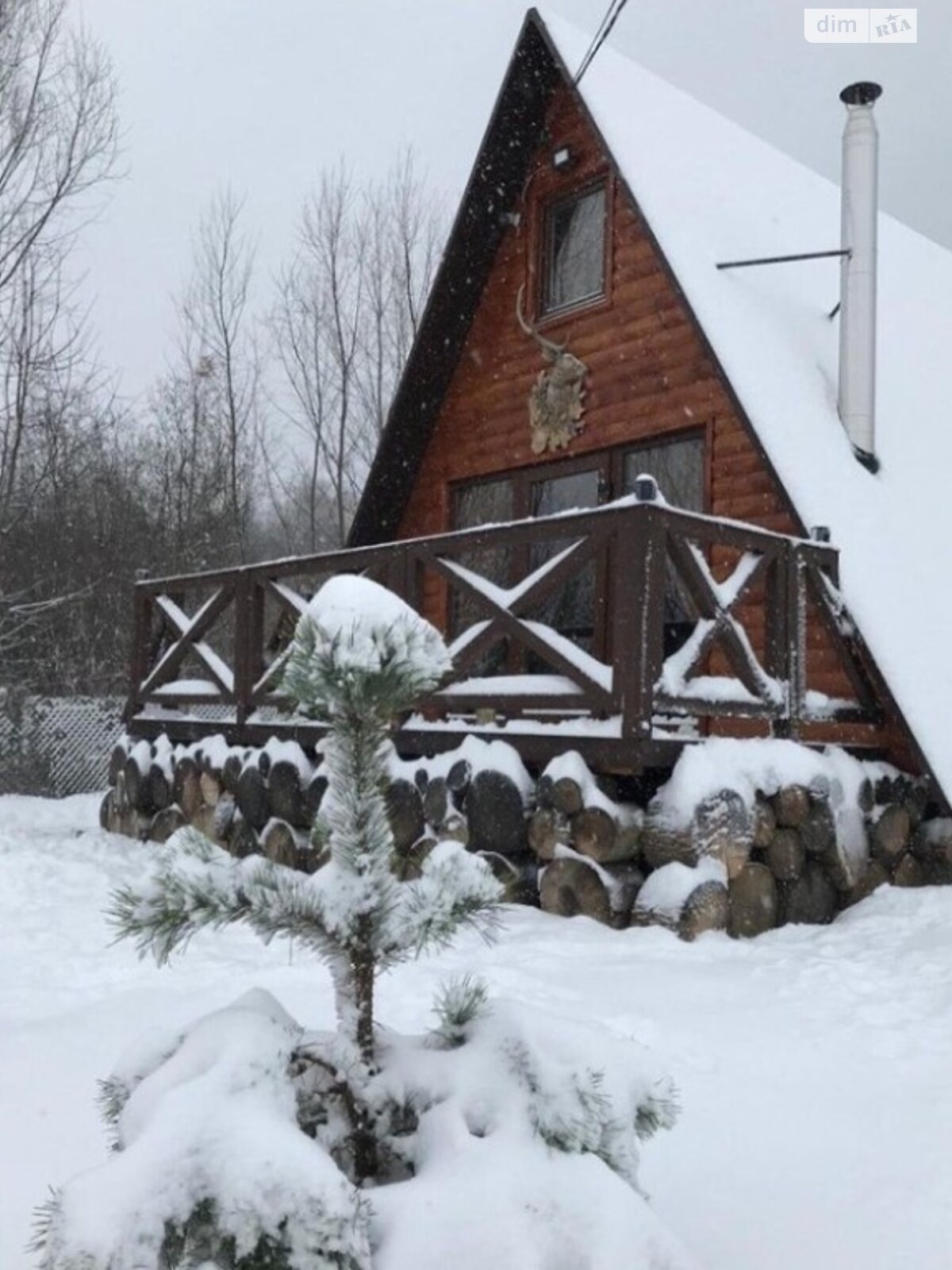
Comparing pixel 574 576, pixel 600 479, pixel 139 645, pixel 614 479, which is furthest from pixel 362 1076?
pixel 139 645

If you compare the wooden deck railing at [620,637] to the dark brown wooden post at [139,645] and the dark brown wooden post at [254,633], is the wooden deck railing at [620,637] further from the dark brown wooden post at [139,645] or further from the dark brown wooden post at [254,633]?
the dark brown wooden post at [139,645]

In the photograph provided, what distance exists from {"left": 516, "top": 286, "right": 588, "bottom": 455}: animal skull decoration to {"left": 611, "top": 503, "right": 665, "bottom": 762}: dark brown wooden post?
12.1 ft

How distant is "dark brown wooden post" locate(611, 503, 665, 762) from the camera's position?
5.65 metres

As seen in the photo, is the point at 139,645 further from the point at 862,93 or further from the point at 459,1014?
the point at 459,1014

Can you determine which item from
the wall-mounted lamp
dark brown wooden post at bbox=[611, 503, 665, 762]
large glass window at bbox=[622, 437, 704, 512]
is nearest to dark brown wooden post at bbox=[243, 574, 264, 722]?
large glass window at bbox=[622, 437, 704, 512]

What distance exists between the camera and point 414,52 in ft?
67.2

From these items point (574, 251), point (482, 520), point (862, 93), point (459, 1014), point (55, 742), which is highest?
point (862, 93)

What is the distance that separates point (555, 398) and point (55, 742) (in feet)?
24.3

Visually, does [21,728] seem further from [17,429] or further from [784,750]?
[784,750]

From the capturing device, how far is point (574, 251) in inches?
381

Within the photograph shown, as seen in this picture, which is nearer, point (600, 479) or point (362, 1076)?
point (362, 1076)

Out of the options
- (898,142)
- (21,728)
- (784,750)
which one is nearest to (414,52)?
(898,142)

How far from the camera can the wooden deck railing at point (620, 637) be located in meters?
5.75

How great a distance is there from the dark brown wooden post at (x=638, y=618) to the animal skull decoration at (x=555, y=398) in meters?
3.69
